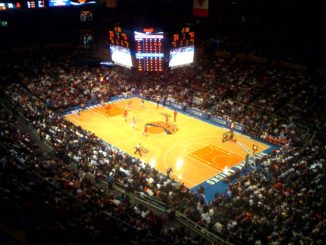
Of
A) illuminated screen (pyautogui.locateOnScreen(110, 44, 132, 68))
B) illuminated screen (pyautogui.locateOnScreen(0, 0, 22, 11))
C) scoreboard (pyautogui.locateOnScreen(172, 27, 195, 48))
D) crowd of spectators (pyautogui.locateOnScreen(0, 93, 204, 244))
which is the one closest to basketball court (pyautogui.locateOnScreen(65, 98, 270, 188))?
illuminated screen (pyautogui.locateOnScreen(110, 44, 132, 68))

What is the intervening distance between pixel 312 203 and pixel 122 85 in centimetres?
2528

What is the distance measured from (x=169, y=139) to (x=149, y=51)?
8065 millimetres

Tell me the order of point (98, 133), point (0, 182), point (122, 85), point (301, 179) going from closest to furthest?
point (0, 182), point (301, 179), point (98, 133), point (122, 85)

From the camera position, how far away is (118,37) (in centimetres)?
3384

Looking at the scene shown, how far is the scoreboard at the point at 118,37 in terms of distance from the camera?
33188mm

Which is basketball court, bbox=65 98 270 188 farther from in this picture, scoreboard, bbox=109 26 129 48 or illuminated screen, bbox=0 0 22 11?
illuminated screen, bbox=0 0 22 11

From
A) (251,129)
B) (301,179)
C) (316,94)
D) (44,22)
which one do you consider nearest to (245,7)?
(316,94)

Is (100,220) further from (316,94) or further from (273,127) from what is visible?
(316,94)

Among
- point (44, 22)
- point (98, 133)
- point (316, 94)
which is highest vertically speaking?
point (44, 22)

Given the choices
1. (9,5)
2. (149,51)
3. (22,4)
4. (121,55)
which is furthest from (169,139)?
(9,5)

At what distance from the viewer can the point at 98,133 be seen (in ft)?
99.4

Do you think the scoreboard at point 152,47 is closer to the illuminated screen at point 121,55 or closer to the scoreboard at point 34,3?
the illuminated screen at point 121,55

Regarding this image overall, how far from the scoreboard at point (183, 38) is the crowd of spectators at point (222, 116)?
5316mm

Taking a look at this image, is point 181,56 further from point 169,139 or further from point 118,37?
point 169,139
